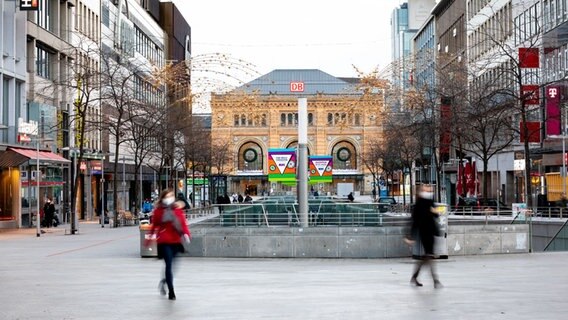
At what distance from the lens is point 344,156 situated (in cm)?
16362

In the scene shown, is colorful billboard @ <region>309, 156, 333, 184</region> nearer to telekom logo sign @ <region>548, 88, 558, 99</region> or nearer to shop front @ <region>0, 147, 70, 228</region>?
shop front @ <region>0, 147, 70, 228</region>

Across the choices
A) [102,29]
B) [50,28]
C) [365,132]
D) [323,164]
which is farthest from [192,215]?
[365,132]

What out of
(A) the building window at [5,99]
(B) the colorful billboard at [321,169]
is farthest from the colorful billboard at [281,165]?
(A) the building window at [5,99]

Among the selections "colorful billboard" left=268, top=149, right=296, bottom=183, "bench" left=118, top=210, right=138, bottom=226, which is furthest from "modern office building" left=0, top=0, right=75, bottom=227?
"colorful billboard" left=268, top=149, right=296, bottom=183

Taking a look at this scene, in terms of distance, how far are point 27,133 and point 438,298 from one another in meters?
41.4

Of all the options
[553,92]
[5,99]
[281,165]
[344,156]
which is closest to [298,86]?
[281,165]

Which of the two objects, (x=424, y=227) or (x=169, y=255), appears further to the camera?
(x=424, y=227)

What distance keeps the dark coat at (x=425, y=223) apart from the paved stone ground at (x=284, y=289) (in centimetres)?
81

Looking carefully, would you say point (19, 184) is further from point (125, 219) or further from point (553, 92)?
point (553, 92)

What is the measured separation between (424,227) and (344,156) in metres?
146

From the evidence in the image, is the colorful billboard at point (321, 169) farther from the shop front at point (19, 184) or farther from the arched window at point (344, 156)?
the arched window at point (344, 156)

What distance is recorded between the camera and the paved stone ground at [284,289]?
540 inches

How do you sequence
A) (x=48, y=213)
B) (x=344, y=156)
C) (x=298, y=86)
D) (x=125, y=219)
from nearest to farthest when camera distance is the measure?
(x=298, y=86) → (x=48, y=213) → (x=125, y=219) → (x=344, y=156)

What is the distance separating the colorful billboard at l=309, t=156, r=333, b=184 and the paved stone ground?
52.6 feet
